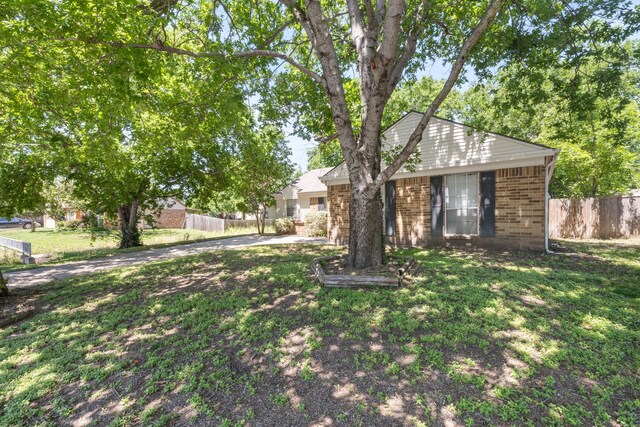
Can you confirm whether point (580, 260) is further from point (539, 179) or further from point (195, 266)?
point (195, 266)

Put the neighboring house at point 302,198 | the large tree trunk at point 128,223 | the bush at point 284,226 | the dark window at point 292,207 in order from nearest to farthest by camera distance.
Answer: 1. the large tree trunk at point 128,223
2. the bush at point 284,226
3. the neighboring house at point 302,198
4. the dark window at point 292,207

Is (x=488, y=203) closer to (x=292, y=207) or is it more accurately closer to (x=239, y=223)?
(x=292, y=207)

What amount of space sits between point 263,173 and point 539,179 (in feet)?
39.7

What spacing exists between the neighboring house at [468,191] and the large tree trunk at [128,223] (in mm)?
10463

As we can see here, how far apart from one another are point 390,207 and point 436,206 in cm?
164

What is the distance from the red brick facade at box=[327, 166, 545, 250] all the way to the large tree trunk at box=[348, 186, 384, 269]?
4866mm

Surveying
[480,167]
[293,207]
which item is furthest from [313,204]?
[480,167]

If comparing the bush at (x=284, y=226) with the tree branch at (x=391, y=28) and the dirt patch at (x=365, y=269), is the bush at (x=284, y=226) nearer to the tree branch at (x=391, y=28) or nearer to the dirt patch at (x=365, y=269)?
the dirt patch at (x=365, y=269)

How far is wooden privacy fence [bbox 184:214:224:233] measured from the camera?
25.6m

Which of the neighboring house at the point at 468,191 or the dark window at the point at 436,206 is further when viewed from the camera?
the dark window at the point at 436,206

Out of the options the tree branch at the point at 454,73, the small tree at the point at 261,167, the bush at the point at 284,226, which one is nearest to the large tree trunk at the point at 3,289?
the small tree at the point at 261,167

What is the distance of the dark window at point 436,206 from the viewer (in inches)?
378

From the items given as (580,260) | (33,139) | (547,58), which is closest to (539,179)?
(580,260)

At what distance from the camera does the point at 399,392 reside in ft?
8.07
